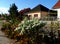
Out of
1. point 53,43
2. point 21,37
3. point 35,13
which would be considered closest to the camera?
point 53,43

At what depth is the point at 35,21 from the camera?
43.3 ft

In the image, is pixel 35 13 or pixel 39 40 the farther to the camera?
pixel 35 13

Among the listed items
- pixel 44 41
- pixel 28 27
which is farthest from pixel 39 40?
pixel 28 27

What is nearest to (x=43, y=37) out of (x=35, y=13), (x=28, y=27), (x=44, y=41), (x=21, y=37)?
(x=44, y=41)

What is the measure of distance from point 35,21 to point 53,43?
1.97 m

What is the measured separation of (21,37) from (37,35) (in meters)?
1.80

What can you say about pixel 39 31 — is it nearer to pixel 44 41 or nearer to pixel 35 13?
pixel 44 41

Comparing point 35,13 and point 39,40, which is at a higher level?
point 35,13

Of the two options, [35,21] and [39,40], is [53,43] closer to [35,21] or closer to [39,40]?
[39,40]

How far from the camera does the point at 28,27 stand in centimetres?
1280

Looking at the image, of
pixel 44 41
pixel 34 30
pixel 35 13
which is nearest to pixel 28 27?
pixel 34 30

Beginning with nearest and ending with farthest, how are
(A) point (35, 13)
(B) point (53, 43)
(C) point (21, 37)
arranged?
(B) point (53, 43)
(C) point (21, 37)
(A) point (35, 13)

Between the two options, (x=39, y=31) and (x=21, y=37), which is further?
(x=21, y=37)

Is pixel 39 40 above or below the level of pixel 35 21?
below
